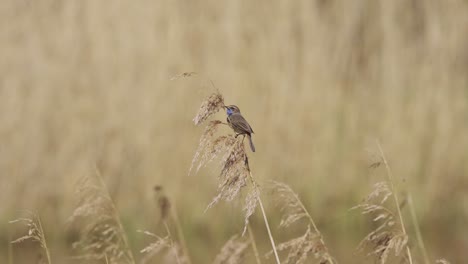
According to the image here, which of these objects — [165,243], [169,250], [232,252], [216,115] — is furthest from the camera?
[216,115]

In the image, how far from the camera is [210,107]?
92.4 inches

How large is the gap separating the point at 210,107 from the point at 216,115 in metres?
4.31

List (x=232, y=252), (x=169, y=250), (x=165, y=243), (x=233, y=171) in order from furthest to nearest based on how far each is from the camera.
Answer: (x=169, y=250), (x=232, y=252), (x=165, y=243), (x=233, y=171)

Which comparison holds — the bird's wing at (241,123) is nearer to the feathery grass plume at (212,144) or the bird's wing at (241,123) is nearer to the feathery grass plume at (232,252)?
the feathery grass plume at (212,144)

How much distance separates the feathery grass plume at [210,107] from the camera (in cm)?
234

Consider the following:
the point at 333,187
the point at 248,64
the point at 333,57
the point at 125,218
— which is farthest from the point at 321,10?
the point at 125,218

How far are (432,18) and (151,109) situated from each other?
90.1 inches

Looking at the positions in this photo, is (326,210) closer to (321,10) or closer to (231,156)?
(321,10)

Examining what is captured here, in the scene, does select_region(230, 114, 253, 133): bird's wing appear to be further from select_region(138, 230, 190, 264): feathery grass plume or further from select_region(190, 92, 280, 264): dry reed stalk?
select_region(138, 230, 190, 264): feathery grass plume

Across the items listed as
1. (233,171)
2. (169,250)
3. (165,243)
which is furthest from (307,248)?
(169,250)

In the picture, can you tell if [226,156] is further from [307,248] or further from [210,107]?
[307,248]

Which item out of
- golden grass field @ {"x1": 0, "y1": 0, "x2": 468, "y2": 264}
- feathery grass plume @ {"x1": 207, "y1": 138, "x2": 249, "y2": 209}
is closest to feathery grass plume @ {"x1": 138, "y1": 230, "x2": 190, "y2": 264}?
feathery grass plume @ {"x1": 207, "y1": 138, "x2": 249, "y2": 209}

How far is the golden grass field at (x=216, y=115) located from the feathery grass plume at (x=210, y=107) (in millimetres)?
3810

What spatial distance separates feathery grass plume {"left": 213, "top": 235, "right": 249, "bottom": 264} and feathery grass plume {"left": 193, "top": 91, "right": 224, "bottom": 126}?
54 centimetres
